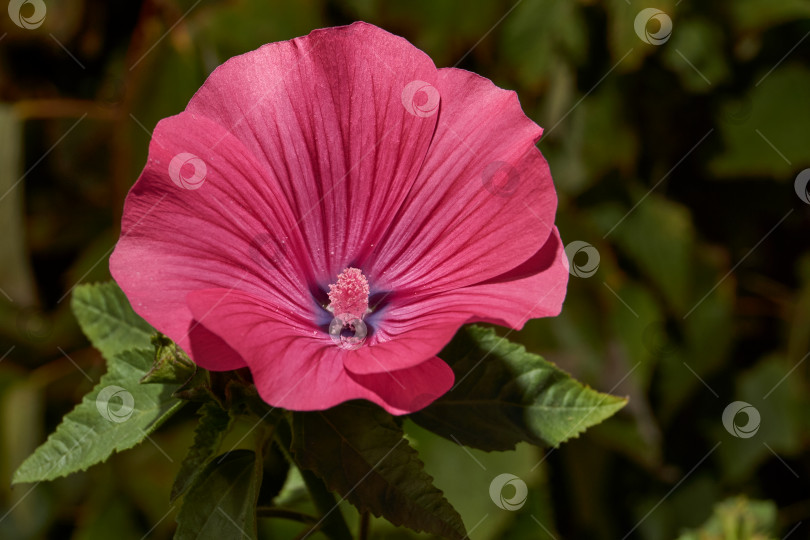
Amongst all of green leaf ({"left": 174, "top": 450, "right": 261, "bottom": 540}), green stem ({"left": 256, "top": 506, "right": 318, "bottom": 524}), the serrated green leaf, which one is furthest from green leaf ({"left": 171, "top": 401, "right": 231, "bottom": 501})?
the serrated green leaf

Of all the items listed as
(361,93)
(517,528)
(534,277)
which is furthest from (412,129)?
(517,528)

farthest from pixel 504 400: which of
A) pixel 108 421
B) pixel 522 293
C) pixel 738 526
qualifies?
pixel 738 526

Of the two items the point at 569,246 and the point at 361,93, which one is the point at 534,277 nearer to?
the point at 361,93

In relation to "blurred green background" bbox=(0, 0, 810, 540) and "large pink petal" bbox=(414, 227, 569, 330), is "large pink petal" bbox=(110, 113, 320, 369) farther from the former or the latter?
"blurred green background" bbox=(0, 0, 810, 540)

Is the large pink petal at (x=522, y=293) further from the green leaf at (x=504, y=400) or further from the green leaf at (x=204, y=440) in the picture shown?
the green leaf at (x=204, y=440)

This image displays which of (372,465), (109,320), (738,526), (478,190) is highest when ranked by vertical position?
(478,190)

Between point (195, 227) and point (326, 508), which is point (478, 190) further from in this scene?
point (326, 508)
